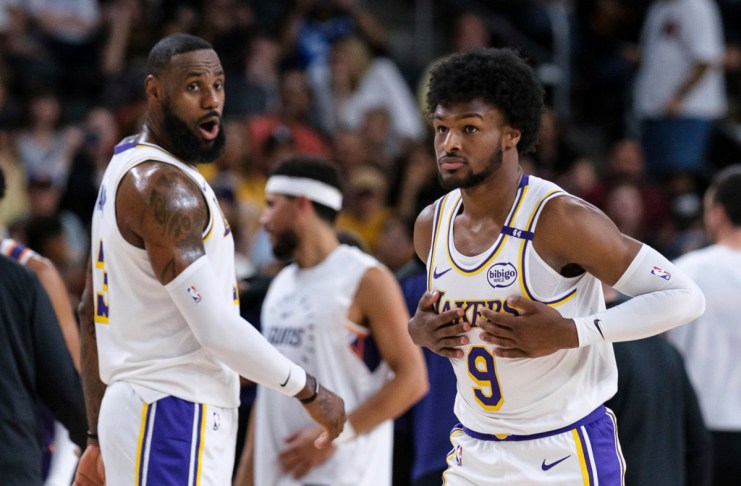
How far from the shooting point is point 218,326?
4.30 metres

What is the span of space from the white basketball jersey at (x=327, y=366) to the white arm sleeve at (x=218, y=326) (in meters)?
1.38

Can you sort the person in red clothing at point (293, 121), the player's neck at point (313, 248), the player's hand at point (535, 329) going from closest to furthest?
the player's hand at point (535, 329) < the player's neck at point (313, 248) < the person in red clothing at point (293, 121)

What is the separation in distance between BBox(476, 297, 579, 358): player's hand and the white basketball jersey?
182cm

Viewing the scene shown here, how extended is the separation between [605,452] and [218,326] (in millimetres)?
1521

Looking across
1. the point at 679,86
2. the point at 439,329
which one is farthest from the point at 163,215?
the point at 679,86

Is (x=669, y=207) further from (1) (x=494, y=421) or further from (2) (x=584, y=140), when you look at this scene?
(1) (x=494, y=421)

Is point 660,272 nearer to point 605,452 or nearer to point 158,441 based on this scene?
point 605,452

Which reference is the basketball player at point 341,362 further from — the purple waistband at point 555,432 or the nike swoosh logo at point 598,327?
the nike swoosh logo at point 598,327

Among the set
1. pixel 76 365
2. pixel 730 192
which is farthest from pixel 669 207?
pixel 76 365

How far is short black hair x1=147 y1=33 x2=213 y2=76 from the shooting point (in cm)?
459

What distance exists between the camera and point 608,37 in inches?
556

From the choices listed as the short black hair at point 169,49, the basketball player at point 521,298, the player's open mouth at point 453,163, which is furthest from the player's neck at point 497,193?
the short black hair at point 169,49

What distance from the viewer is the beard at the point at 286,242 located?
6.02m

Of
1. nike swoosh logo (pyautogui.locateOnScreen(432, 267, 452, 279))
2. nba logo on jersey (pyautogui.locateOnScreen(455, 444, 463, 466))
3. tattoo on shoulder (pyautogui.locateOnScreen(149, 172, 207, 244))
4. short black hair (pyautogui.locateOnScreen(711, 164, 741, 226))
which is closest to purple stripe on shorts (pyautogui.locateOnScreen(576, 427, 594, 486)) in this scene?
nba logo on jersey (pyautogui.locateOnScreen(455, 444, 463, 466))
